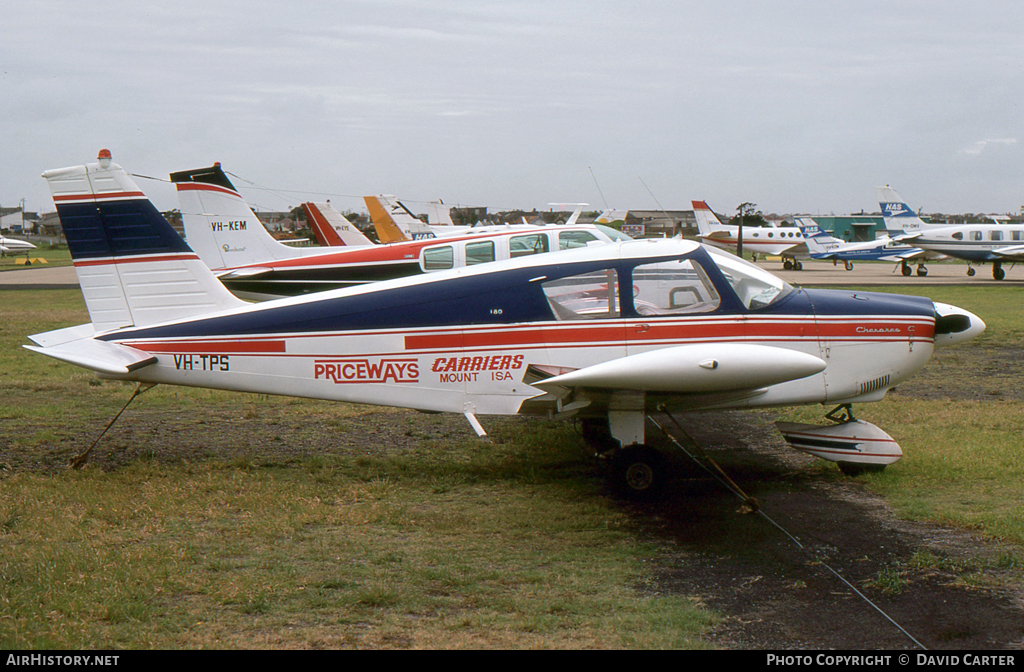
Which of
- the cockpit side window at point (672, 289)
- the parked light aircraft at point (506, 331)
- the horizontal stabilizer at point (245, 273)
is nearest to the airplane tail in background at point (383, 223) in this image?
the horizontal stabilizer at point (245, 273)

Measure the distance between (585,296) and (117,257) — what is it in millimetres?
4480

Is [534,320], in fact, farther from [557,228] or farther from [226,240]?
[226,240]

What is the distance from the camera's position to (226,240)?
17.6 meters

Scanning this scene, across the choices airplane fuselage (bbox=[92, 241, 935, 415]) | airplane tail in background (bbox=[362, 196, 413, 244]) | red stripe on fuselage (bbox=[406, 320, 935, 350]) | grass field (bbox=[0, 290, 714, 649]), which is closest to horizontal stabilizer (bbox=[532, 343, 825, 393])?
airplane fuselage (bbox=[92, 241, 935, 415])

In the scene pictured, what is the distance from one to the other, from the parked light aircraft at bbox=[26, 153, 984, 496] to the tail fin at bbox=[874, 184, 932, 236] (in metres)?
40.3

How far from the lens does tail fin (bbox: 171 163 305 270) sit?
1739cm

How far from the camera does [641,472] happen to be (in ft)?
22.6

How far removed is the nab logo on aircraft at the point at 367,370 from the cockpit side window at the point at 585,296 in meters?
1.39

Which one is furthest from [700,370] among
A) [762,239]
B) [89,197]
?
[762,239]

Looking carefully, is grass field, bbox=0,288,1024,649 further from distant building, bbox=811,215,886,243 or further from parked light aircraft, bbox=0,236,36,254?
distant building, bbox=811,215,886,243

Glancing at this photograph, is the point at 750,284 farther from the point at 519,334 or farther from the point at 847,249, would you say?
the point at 847,249

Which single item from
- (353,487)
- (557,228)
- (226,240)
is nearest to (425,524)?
(353,487)

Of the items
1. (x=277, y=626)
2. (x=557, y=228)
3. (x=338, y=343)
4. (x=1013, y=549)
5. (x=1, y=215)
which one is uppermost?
(x=1, y=215)

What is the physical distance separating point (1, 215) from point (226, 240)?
185 m
